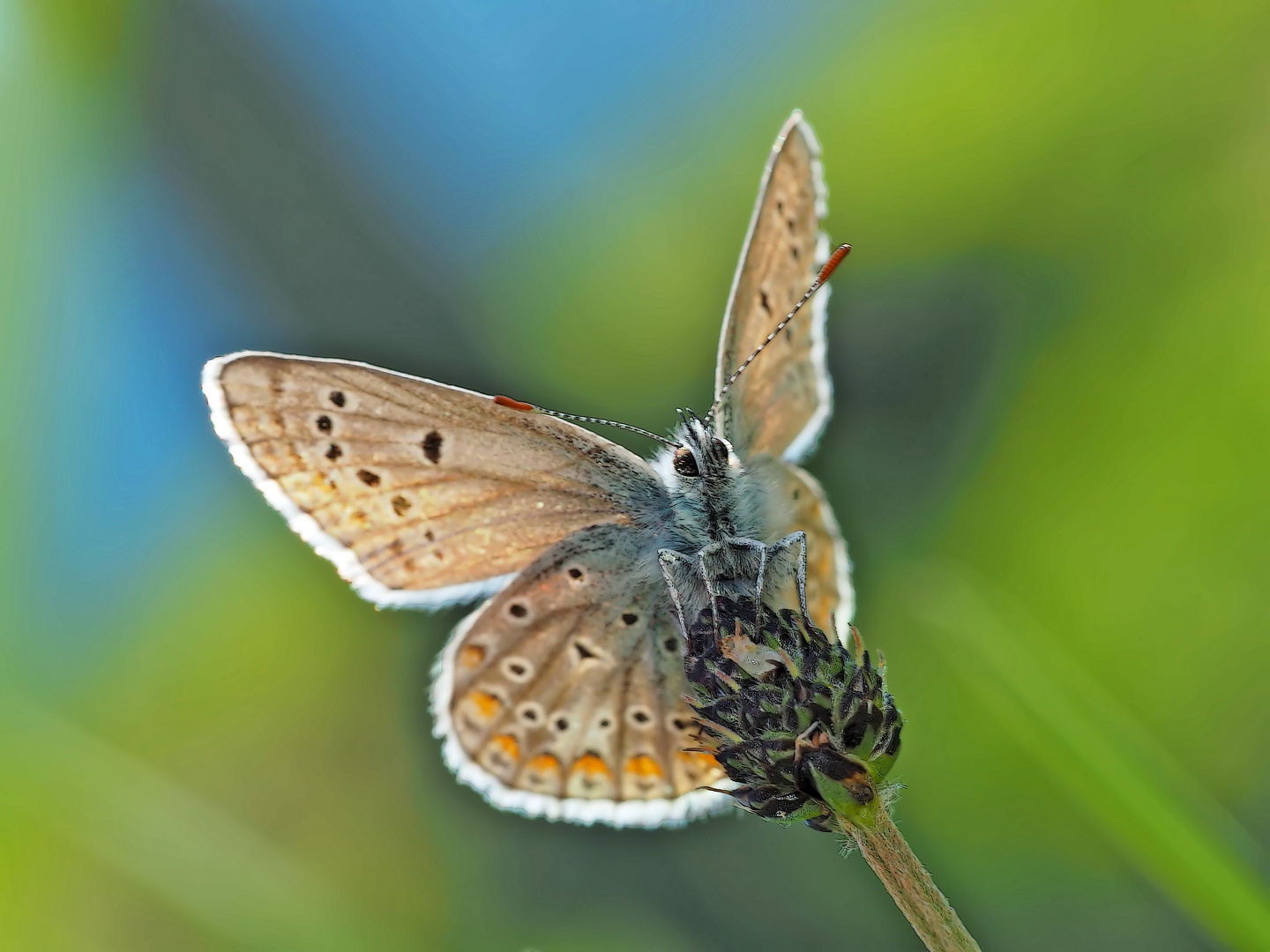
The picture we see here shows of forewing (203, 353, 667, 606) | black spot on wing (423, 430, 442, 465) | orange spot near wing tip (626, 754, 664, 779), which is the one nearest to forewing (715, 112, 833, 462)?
forewing (203, 353, 667, 606)

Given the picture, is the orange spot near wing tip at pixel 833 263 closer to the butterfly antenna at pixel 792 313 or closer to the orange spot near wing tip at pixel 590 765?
the butterfly antenna at pixel 792 313

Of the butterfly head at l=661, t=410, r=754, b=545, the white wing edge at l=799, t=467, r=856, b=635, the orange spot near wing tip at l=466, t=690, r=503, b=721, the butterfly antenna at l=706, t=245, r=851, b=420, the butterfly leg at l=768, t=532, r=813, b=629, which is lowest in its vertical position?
the orange spot near wing tip at l=466, t=690, r=503, b=721

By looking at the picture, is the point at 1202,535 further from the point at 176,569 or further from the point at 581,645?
the point at 176,569

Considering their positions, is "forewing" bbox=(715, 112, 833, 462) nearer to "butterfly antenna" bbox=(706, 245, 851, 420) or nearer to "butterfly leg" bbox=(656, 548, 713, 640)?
"butterfly antenna" bbox=(706, 245, 851, 420)

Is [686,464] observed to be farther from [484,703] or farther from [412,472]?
[484,703]

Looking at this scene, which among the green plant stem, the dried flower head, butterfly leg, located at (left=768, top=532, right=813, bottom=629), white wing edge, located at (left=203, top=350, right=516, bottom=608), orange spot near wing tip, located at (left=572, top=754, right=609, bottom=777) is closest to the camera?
the green plant stem

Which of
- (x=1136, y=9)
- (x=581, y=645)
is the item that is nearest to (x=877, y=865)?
(x=581, y=645)

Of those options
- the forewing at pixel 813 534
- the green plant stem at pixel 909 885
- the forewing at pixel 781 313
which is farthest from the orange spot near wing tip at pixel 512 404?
the green plant stem at pixel 909 885
